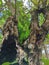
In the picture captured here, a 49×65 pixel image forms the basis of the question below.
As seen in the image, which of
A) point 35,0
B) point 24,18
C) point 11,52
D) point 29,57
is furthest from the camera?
point 24,18

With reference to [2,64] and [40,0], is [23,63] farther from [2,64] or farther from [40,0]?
[40,0]

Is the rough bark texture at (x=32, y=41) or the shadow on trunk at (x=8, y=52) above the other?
the rough bark texture at (x=32, y=41)

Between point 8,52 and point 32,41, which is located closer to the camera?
point 32,41

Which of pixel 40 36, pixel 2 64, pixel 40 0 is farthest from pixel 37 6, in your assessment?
pixel 2 64

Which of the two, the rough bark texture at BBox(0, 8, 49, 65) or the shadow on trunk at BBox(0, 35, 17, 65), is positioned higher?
the rough bark texture at BBox(0, 8, 49, 65)

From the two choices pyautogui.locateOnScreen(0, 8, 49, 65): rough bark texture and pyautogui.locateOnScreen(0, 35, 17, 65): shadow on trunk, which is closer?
pyautogui.locateOnScreen(0, 8, 49, 65): rough bark texture

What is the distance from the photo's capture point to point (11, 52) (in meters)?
16.9

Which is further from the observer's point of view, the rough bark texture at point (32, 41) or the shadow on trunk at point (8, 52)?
the shadow on trunk at point (8, 52)

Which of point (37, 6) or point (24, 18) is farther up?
point (37, 6)

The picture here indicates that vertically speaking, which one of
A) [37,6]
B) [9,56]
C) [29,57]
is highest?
[37,6]

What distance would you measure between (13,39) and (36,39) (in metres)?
1.71

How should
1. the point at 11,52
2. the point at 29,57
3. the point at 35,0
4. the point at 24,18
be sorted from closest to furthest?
the point at 29,57
the point at 35,0
the point at 11,52
the point at 24,18

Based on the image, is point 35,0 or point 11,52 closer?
point 35,0

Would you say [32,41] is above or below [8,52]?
above
